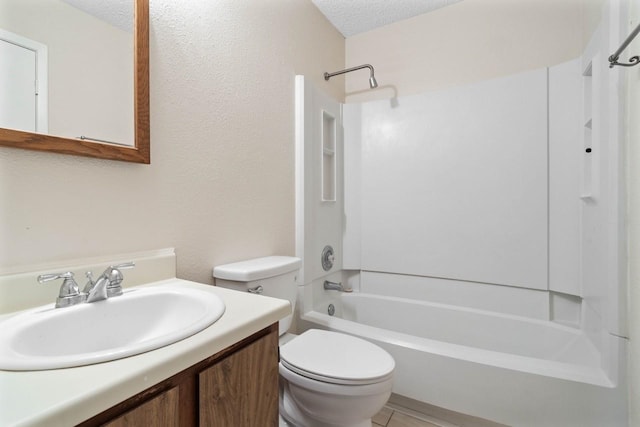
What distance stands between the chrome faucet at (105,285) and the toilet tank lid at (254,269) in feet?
1.35

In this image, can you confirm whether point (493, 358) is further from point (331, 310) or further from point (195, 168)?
point (195, 168)

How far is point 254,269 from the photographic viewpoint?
3.99 ft

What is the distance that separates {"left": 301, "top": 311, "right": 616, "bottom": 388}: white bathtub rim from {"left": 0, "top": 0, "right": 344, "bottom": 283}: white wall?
62cm

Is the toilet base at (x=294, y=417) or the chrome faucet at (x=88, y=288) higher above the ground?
the chrome faucet at (x=88, y=288)

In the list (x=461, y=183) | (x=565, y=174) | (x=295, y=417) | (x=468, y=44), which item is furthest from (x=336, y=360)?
(x=468, y=44)

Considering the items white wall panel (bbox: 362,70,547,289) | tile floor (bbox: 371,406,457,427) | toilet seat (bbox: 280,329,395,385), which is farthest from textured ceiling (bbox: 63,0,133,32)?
tile floor (bbox: 371,406,457,427)

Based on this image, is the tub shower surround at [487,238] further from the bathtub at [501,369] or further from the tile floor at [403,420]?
the tile floor at [403,420]

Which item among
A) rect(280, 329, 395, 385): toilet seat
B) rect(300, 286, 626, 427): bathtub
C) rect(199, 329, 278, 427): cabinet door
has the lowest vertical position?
rect(300, 286, 626, 427): bathtub

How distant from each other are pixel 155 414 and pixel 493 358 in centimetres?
133

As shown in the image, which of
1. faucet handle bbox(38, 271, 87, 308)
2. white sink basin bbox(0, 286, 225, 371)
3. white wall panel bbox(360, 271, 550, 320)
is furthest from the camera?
white wall panel bbox(360, 271, 550, 320)

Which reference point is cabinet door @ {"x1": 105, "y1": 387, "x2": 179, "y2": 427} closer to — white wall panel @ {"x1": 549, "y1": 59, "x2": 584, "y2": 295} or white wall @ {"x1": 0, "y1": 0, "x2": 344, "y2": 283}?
white wall @ {"x1": 0, "y1": 0, "x2": 344, "y2": 283}

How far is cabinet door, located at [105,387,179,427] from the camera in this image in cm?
45

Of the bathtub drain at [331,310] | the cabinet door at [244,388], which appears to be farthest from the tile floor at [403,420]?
the cabinet door at [244,388]

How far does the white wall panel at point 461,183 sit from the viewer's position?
1766 mm
